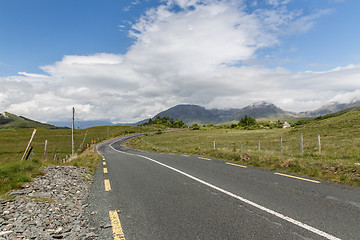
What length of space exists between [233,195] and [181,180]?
9.11 ft

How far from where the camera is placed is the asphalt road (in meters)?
4.09

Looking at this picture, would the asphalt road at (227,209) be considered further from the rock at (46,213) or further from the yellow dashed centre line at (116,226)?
the rock at (46,213)

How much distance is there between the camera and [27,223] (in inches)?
168

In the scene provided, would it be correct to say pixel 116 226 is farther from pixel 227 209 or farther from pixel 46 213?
pixel 227 209

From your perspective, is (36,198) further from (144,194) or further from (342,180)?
(342,180)

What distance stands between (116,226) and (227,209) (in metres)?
2.68

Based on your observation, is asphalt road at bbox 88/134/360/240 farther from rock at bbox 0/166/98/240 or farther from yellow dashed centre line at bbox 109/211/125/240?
rock at bbox 0/166/98/240

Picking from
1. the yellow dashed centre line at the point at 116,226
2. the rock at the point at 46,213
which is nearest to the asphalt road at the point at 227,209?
the yellow dashed centre line at the point at 116,226

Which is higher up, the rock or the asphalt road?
the rock

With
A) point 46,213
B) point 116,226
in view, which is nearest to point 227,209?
point 116,226

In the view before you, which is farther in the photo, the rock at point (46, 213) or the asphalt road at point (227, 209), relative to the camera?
the asphalt road at point (227, 209)

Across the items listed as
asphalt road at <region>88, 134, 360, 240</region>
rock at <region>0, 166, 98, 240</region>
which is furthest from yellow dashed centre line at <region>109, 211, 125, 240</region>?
rock at <region>0, 166, 98, 240</region>

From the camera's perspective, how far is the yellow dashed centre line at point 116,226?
4.01 metres

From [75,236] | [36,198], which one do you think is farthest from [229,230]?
[36,198]
